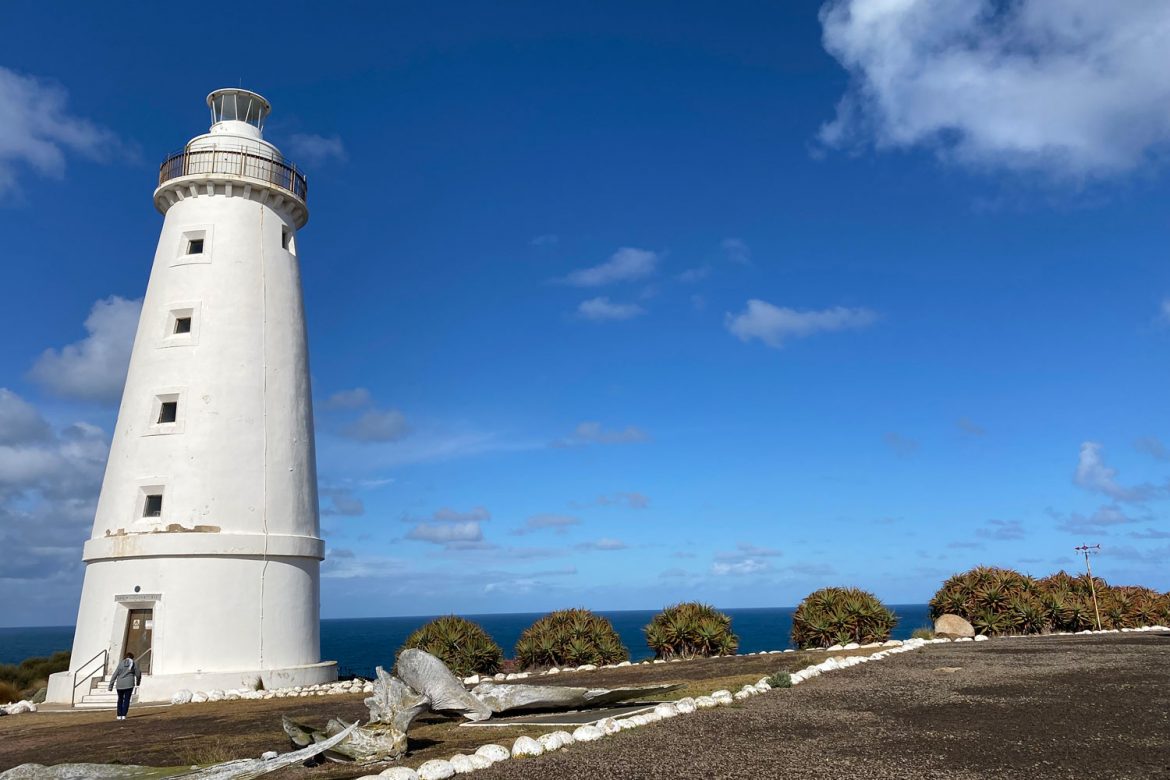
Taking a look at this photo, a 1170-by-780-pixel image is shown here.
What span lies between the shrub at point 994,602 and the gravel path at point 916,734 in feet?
35.7

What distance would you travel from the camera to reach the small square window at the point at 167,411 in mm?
21578

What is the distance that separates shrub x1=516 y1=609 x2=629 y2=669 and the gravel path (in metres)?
8.68

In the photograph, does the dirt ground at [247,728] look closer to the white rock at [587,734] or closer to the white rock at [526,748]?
the white rock at [526,748]

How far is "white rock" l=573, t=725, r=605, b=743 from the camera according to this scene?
945 cm

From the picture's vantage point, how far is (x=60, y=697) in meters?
19.2

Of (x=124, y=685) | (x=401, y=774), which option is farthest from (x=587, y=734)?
(x=124, y=685)

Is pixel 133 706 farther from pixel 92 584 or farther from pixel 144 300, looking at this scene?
pixel 144 300

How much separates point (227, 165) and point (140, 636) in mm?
13441

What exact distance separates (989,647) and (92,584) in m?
23.2

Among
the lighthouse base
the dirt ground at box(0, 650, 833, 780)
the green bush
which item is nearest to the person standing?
the dirt ground at box(0, 650, 833, 780)

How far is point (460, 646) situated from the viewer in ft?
71.5

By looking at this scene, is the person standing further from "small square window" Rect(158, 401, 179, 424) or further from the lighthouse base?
"small square window" Rect(158, 401, 179, 424)

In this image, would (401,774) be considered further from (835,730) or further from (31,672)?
(31,672)

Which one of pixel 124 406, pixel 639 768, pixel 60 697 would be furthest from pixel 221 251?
pixel 639 768
